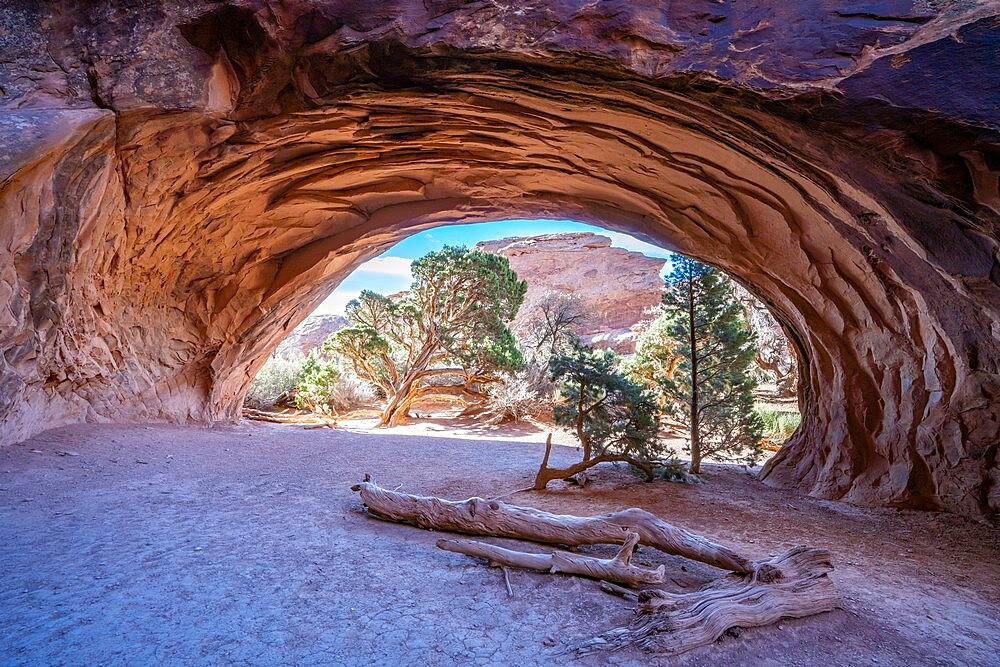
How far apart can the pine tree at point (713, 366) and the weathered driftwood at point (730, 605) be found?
5.23 meters

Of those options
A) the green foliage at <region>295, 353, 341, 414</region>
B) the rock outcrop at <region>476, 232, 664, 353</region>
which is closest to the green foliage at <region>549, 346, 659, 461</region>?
the green foliage at <region>295, 353, 341, 414</region>

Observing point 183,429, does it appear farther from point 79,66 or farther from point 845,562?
point 845,562

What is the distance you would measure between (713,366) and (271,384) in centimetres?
1915

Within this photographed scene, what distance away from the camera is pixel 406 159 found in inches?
288

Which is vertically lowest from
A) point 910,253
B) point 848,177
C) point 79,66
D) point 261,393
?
point 261,393

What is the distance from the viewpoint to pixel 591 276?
41.8 meters

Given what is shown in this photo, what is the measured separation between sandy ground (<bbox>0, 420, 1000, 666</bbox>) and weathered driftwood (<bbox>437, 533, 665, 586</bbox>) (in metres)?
0.09

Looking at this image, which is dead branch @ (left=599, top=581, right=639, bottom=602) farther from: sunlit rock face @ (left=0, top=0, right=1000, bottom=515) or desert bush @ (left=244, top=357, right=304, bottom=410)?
desert bush @ (left=244, top=357, right=304, bottom=410)

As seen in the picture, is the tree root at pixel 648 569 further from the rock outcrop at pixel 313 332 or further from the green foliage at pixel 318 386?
the rock outcrop at pixel 313 332

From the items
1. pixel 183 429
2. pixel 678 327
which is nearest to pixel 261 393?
pixel 183 429

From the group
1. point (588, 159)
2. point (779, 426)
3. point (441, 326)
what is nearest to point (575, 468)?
point (588, 159)

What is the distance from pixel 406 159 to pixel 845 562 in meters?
7.30

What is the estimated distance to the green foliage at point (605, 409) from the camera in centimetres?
697

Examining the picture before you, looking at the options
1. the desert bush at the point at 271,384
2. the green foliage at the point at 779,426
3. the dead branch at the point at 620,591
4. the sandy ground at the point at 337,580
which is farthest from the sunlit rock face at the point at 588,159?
the desert bush at the point at 271,384
